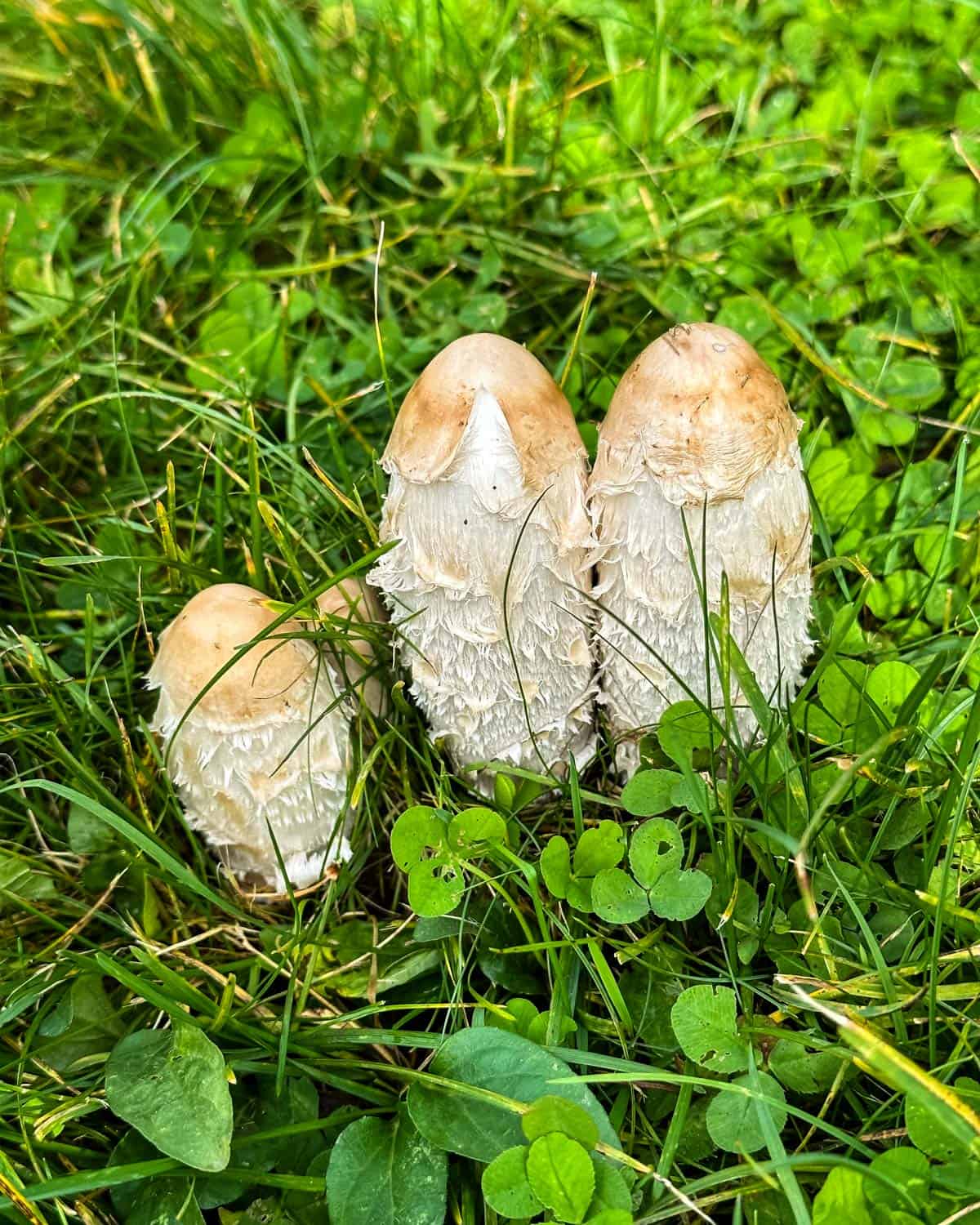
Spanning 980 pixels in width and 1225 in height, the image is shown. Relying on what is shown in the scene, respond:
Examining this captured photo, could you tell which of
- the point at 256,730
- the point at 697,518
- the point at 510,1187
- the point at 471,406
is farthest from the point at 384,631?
the point at 510,1187

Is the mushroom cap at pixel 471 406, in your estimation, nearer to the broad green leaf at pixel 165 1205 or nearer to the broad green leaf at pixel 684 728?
the broad green leaf at pixel 684 728

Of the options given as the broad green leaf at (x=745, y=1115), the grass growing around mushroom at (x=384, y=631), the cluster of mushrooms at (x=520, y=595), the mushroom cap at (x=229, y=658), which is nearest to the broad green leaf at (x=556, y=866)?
the grass growing around mushroom at (x=384, y=631)

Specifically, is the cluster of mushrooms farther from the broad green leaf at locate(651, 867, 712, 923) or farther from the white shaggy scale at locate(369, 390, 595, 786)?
the broad green leaf at locate(651, 867, 712, 923)

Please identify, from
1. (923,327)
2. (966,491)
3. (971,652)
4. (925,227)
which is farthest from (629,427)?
(925,227)

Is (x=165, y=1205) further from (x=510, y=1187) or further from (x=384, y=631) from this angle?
(x=384, y=631)

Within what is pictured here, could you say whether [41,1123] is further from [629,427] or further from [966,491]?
[966,491]

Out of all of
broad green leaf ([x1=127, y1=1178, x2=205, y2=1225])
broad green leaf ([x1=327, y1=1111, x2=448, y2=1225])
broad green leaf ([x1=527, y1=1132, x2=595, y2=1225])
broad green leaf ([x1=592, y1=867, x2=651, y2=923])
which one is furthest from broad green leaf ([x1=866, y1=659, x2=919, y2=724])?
broad green leaf ([x1=127, y1=1178, x2=205, y2=1225])
